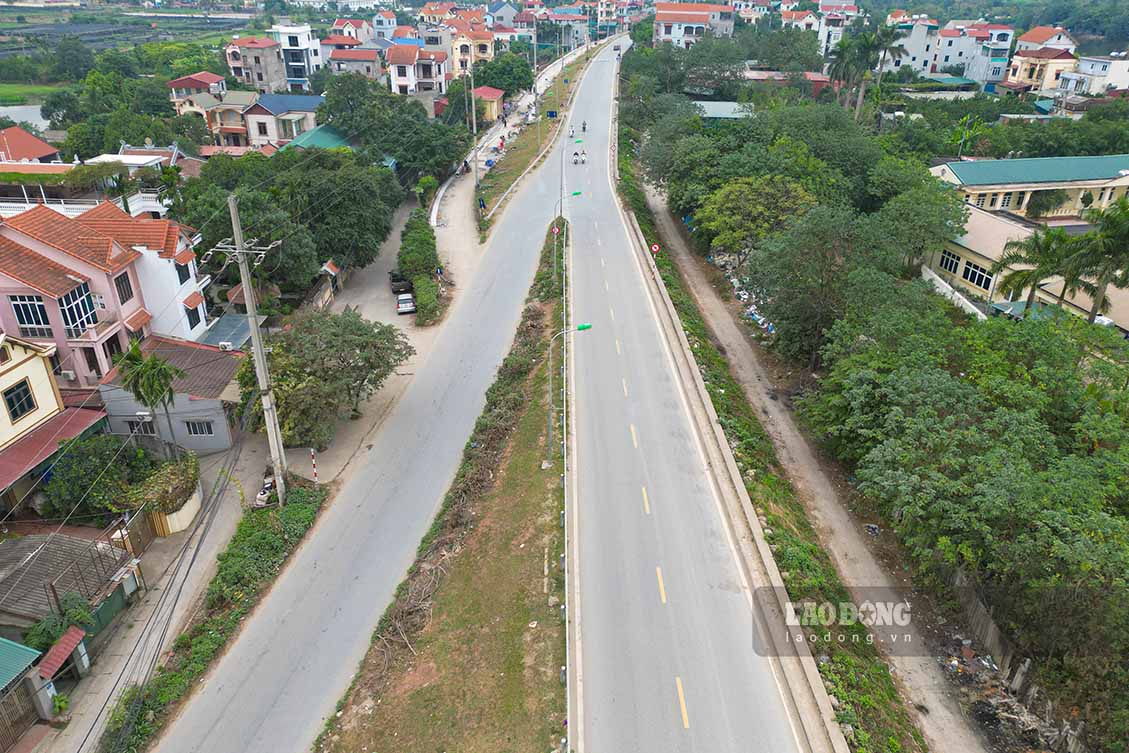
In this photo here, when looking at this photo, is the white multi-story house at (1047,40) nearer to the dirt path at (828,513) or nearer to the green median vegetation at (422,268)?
the dirt path at (828,513)

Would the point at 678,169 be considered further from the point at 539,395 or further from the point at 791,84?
the point at 791,84

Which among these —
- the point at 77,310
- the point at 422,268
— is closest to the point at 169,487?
the point at 77,310

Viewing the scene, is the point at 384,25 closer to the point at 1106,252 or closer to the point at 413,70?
the point at 413,70

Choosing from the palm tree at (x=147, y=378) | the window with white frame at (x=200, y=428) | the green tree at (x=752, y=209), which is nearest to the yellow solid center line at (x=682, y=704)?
the palm tree at (x=147, y=378)

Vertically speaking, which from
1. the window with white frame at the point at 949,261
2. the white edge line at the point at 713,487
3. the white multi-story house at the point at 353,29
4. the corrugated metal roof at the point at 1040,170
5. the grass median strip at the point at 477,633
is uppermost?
the white multi-story house at the point at 353,29

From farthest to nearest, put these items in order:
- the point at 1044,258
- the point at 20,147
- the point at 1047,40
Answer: the point at 1047,40 < the point at 20,147 < the point at 1044,258

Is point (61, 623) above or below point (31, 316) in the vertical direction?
below

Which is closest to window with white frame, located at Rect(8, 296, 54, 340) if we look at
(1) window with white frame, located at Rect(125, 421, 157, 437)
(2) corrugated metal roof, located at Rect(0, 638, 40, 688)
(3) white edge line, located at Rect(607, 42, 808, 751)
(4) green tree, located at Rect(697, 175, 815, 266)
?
(1) window with white frame, located at Rect(125, 421, 157, 437)
